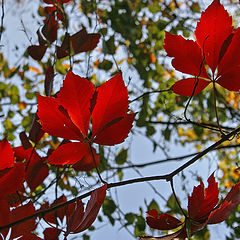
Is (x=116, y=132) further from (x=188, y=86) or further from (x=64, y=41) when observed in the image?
(x=64, y=41)

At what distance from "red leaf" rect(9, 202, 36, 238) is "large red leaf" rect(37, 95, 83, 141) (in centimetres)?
12

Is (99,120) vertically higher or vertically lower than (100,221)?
lower

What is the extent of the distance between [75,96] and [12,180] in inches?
6.0

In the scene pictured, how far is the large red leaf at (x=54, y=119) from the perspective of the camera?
1.40 ft

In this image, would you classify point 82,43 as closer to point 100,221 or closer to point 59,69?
point 59,69

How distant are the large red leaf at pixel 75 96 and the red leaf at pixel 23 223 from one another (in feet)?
0.51

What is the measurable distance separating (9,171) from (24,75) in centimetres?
123

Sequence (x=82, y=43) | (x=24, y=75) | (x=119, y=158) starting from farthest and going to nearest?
(x=24, y=75)
(x=119, y=158)
(x=82, y=43)

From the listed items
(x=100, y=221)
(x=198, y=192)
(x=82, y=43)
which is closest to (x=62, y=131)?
(x=198, y=192)

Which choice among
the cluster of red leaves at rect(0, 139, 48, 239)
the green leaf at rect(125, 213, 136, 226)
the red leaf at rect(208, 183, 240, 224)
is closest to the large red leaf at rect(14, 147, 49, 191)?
the cluster of red leaves at rect(0, 139, 48, 239)

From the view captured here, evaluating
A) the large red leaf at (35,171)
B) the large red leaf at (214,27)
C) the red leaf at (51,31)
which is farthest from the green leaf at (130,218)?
Answer: the large red leaf at (214,27)

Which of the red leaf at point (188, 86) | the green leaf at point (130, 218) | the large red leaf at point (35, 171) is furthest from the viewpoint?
the green leaf at point (130, 218)

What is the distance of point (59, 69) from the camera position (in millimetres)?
1271

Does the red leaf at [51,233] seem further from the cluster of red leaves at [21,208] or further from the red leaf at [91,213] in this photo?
the red leaf at [91,213]
